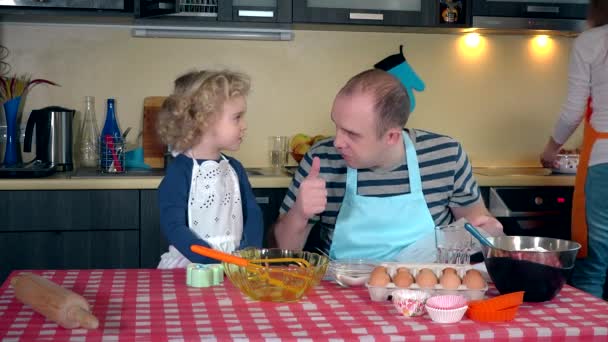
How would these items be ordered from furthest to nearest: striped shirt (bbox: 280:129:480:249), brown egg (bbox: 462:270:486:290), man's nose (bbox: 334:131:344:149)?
1. striped shirt (bbox: 280:129:480:249)
2. man's nose (bbox: 334:131:344:149)
3. brown egg (bbox: 462:270:486:290)

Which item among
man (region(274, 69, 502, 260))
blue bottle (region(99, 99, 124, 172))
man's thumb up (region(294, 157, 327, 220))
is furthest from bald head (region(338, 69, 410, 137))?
blue bottle (region(99, 99, 124, 172))

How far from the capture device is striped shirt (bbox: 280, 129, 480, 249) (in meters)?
2.47

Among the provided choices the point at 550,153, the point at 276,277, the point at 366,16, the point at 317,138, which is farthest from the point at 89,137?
the point at 276,277

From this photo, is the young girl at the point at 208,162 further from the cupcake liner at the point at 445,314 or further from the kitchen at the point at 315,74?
the kitchen at the point at 315,74

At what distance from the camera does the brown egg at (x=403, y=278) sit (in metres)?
1.79

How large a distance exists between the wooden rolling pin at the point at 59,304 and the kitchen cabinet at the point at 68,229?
1.63 meters

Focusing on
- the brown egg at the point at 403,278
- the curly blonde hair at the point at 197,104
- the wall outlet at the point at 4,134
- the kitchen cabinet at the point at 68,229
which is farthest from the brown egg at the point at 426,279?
the wall outlet at the point at 4,134

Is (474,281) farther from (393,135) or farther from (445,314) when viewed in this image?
(393,135)

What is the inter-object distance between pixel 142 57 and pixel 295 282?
2223mm

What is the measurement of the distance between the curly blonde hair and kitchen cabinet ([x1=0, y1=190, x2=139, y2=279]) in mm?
771

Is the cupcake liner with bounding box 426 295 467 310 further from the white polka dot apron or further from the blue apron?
the white polka dot apron

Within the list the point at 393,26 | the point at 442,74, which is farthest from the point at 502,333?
the point at 442,74

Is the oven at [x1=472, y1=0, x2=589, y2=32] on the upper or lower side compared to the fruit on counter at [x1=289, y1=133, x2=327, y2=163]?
upper

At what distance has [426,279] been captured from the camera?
1790 millimetres
